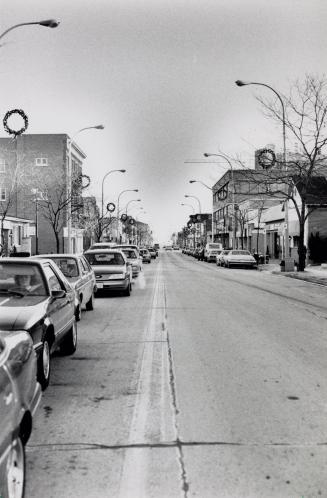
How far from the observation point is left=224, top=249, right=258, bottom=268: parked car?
3978 cm

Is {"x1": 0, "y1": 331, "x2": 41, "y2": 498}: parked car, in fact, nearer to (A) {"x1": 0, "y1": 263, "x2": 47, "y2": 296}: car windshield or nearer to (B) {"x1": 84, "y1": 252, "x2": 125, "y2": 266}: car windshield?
(A) {"x1": 0, "y1": 263, "x2": 47, "y2": 296}: car windshield

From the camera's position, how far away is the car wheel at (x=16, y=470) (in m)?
3.18

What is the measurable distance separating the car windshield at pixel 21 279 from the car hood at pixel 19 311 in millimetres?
314

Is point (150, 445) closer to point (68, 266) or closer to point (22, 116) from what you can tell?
point (68, 266)

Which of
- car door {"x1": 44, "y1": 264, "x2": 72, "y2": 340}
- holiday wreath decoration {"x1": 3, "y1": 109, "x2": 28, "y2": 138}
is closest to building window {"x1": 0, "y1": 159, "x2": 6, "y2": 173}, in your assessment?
holiday wreath decoration {"x1": 3, "y1": 109, "x2": 28, "y2": 138}

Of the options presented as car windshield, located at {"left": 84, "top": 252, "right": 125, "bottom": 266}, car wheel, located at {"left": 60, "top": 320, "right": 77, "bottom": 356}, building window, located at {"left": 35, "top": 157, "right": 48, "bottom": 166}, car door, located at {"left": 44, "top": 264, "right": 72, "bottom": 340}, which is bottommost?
car wheel, located at {"left": 60, "top": 320, "right": 77, "bottom": 356}

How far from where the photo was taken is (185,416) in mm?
5164

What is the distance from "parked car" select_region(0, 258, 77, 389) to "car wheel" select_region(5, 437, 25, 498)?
255 cm

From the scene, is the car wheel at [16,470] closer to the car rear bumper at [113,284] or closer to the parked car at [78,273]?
the parked car at [78,273]

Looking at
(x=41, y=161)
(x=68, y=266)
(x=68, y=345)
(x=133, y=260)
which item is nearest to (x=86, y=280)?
(x=68, y=266)

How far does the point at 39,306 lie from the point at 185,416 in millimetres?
2348

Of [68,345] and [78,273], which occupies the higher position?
[78,273]

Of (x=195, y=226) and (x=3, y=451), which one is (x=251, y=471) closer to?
(x=3, y=451)

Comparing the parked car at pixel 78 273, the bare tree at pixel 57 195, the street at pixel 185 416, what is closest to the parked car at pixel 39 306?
the street at pixel 185 416
